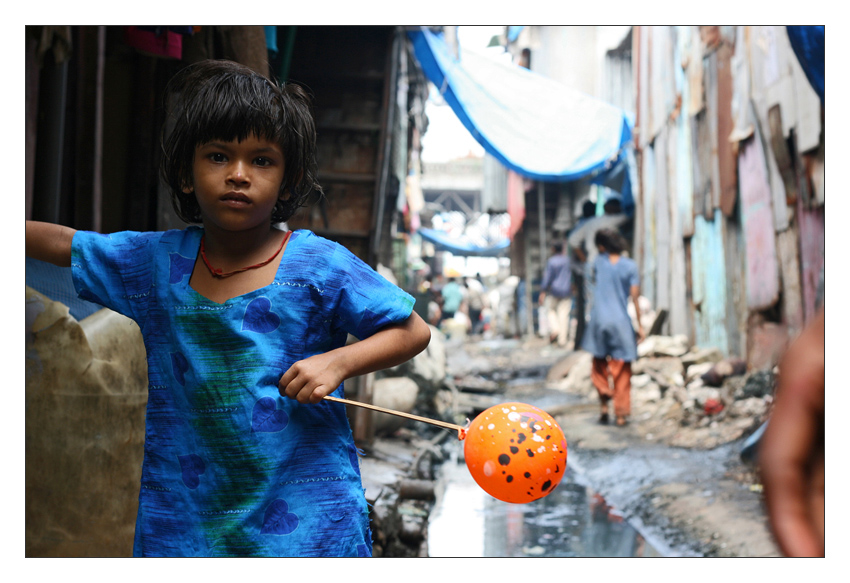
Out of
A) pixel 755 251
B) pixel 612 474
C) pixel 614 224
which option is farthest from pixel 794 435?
pixel 614 224

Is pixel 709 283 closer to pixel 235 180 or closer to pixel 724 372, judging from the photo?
pixel 724 372

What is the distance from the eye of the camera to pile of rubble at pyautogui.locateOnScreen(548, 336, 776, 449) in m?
4.60

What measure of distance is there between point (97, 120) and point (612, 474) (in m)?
3.26

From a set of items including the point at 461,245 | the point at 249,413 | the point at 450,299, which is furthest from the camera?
the point at 461,245

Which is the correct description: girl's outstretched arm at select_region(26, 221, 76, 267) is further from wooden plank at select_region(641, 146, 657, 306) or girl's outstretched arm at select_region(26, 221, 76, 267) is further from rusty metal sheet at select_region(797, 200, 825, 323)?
wooden plank at select_region(641, 146, 657, 306)

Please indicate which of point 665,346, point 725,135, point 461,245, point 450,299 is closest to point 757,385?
point 665,346

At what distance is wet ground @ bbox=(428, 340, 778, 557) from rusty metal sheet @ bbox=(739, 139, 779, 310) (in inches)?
54.8

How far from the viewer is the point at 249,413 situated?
1184 mm

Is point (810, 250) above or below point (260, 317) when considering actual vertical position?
above

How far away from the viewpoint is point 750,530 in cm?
294

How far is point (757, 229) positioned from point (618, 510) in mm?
2742

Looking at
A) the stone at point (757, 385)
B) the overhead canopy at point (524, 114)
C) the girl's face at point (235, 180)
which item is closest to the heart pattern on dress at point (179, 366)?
the girl's face at point (235, 180)

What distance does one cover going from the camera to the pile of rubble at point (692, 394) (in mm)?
4598

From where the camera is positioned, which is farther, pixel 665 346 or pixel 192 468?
pixel 665 346
